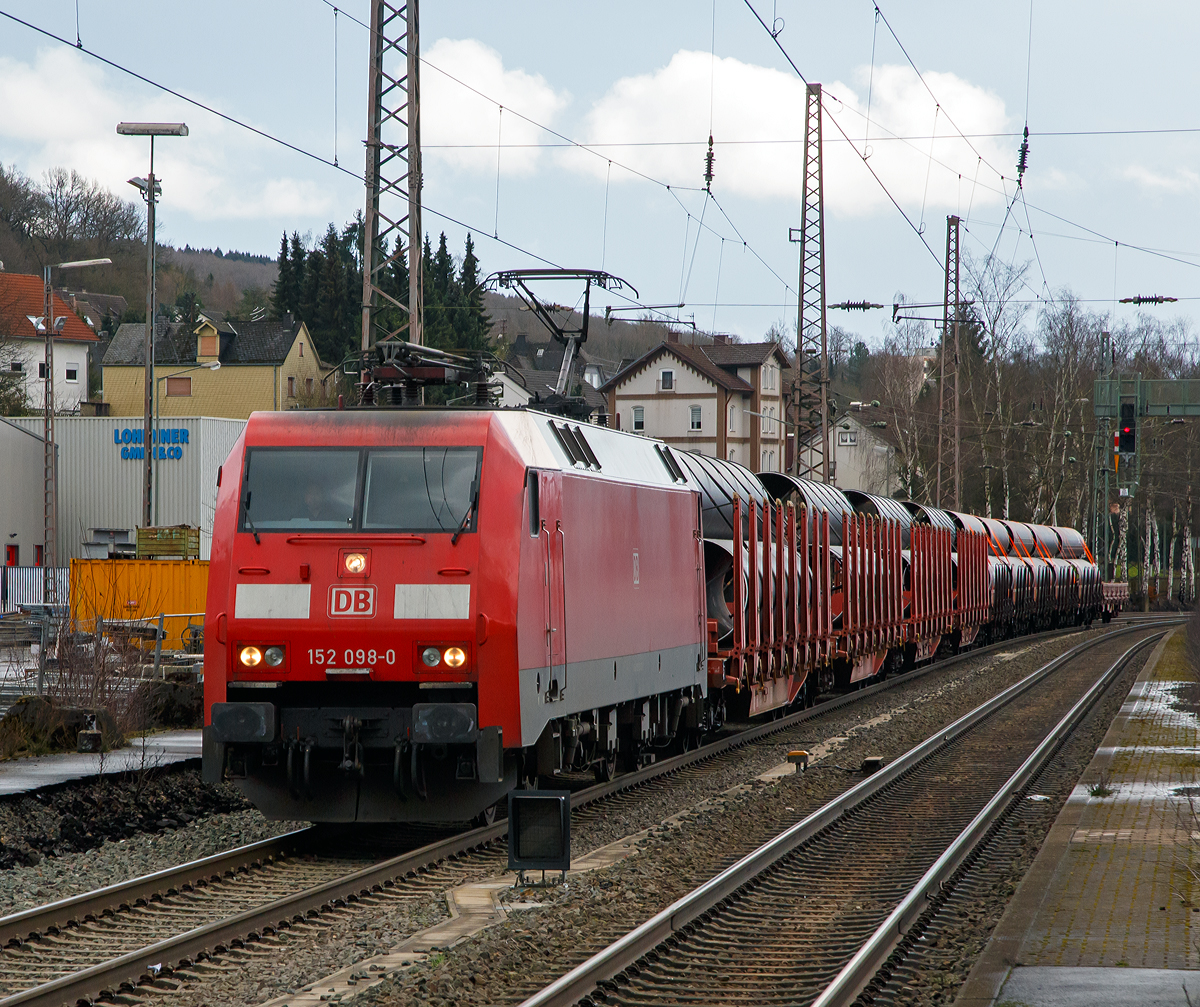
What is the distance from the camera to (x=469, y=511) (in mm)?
10328

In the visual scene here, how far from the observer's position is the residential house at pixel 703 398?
80.7 metres

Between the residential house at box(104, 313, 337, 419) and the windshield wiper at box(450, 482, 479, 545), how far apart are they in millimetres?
61024

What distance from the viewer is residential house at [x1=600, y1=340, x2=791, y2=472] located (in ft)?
265

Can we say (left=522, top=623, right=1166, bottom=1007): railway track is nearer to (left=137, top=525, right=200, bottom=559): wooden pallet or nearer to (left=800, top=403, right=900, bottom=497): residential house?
(left=137, top=525, right=200, bottom=559): wooden pallet

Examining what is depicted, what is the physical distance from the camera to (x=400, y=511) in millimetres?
10484

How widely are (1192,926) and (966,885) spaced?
6.99 feet

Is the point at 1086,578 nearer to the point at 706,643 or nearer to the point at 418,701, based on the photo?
the point at 706,643

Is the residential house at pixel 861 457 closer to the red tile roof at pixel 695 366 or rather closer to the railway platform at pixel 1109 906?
the red tile roof at pixel 695 366

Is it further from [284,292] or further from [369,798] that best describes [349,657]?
[284,292]

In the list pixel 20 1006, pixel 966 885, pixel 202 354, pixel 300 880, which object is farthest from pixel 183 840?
pixel 202 354

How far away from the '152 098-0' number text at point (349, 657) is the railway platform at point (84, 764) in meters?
3.77

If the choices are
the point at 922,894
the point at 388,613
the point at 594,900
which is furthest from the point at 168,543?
the point at 922,894

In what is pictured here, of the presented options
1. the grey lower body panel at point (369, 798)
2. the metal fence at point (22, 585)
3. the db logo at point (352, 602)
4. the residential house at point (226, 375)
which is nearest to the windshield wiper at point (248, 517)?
the db logo at point (352, 602)

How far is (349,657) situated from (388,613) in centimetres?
41
